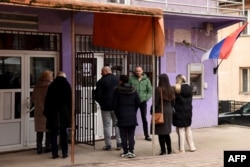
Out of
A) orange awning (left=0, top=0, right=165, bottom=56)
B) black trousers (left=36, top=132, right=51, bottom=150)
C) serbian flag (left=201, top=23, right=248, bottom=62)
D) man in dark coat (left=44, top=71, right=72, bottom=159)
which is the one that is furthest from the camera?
serbian flag (left=201, top=23, right=248, bottom=62)

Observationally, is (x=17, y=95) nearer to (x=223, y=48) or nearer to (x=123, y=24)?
(x=123, y=24)

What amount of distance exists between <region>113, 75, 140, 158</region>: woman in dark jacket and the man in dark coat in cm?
98

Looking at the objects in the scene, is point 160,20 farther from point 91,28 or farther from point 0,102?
point 0,102

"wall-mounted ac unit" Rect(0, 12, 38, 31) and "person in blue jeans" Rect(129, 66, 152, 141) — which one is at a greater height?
"wall-mounted ac unit" Rect(0, 12, 38, 31)

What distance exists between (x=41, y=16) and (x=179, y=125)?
4.02 meters

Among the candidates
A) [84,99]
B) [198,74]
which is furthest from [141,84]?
[198,74]

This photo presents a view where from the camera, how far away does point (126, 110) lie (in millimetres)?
9070

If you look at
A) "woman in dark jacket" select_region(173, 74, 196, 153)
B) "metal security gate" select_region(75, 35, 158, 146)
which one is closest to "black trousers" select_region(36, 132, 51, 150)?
"metal security gate" select_region(75, 35, 158, 146)

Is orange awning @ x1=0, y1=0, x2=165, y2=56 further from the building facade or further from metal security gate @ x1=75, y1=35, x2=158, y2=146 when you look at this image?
metal security gate @ x1=75, y1=35, x2=158, y2=146

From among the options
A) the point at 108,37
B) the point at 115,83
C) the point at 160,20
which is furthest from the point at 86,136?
the point at 160,20

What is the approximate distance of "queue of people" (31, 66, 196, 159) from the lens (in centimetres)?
904

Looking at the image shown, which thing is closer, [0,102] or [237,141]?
[0,102]

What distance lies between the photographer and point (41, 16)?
1042cm

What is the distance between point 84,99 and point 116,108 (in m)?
2.08
